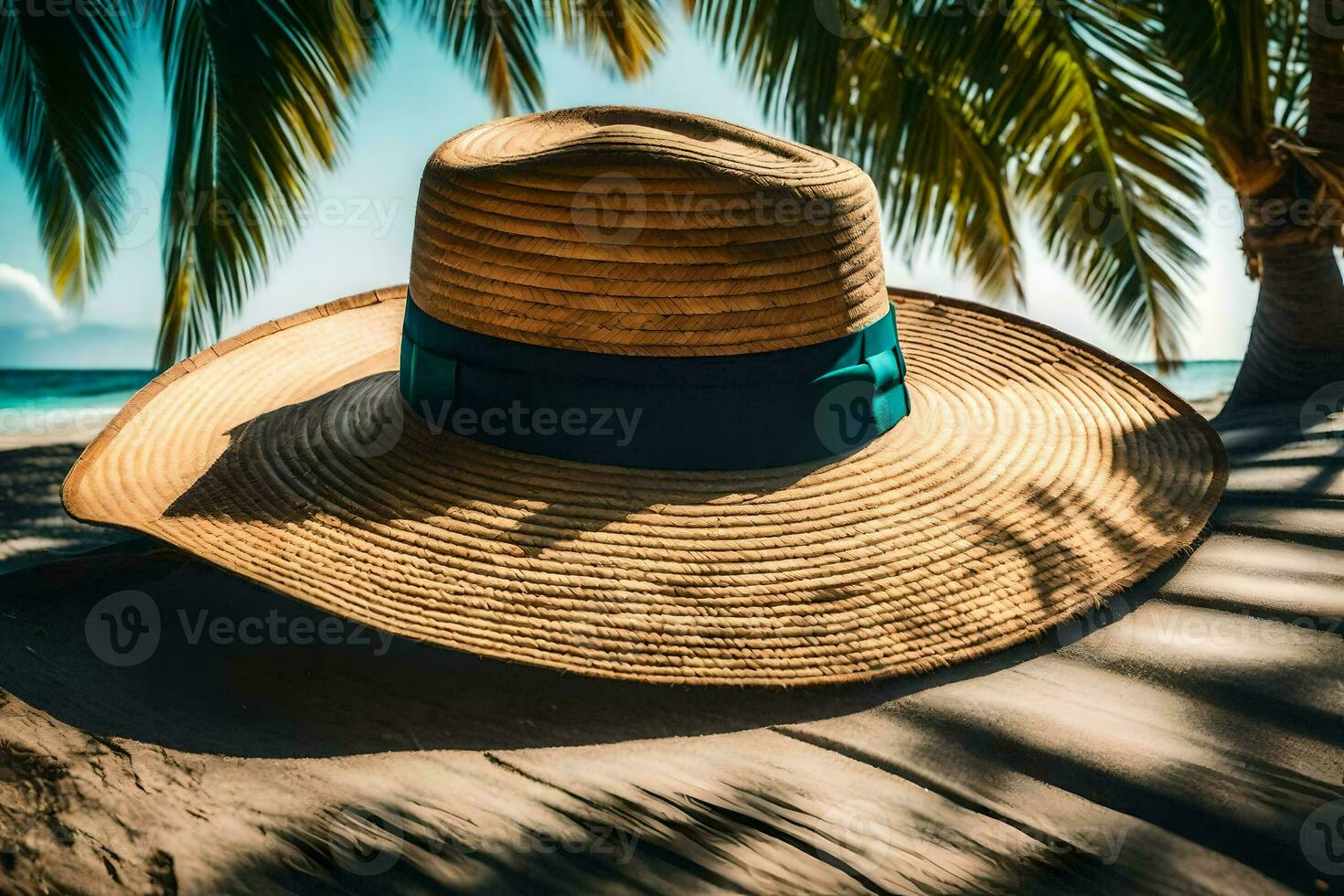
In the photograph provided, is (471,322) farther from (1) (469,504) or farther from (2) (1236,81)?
(2) (1236,81)

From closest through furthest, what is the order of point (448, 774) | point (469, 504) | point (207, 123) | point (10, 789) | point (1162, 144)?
point (10, 789)
point (448, 774)
point (469, 504)
point (207, 123)
point (1162, 144)

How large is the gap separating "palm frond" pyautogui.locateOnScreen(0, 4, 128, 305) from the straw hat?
983mm

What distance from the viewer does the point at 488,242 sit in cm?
195

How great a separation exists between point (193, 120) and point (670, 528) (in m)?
1.77

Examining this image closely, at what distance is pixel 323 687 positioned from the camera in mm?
1988

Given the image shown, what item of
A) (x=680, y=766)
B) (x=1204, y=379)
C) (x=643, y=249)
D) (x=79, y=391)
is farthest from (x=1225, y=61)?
(x=79, y=391)

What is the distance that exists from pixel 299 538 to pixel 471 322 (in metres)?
0.46

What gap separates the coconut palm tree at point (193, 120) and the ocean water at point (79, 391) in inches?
62.1

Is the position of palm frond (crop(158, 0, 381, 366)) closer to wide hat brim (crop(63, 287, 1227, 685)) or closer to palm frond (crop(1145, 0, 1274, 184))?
wide hat brim (crop(63, 287, 1227, 685))

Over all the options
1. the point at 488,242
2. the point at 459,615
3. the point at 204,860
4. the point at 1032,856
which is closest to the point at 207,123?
the point at 488,242

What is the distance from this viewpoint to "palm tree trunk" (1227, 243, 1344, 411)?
3.39 metres

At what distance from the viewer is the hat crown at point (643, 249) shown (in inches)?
74.1

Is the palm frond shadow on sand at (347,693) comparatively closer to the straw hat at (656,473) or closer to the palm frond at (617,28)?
the straw hat at (656,473)

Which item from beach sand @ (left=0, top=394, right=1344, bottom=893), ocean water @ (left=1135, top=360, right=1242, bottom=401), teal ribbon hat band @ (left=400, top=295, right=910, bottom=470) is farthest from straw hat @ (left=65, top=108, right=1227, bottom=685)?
ocean water @ (left=1135, top=360, right=1242, bottom=401)
